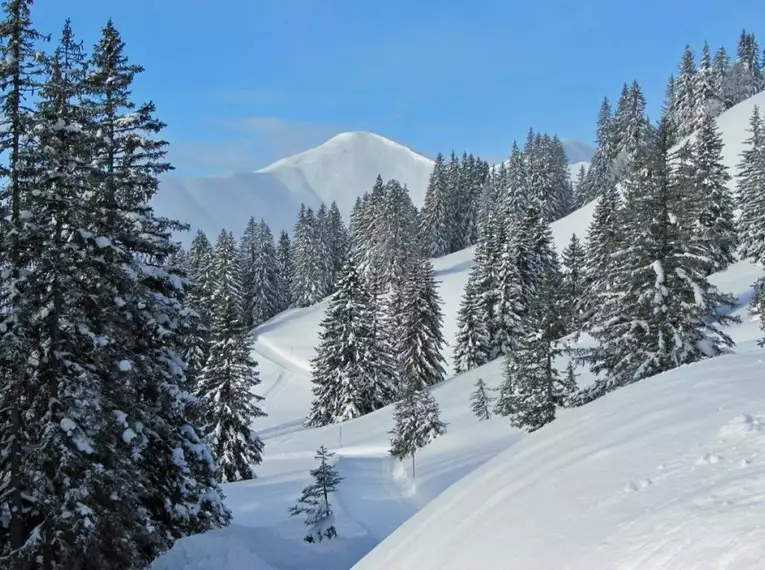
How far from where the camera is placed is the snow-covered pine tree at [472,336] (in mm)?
50250

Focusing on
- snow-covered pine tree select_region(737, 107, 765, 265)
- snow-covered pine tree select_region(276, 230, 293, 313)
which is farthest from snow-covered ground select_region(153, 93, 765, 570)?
snow-covered pine tree select_region(276, 230, 293, 313)

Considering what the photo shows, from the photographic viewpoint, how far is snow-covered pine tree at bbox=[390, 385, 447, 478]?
31172 mm

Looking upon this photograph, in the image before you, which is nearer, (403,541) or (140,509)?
(403,541)

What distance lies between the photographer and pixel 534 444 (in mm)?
8883

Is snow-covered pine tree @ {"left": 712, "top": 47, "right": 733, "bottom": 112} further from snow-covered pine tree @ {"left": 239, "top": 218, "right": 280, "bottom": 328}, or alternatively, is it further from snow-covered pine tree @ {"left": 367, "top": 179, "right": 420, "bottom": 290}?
snow-covered pine tree @ {"left": 239, "top": 218, "right": 280, "bottom": 328}

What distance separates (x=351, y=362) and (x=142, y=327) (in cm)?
3085

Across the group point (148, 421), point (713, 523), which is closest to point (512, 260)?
point (148, 421)

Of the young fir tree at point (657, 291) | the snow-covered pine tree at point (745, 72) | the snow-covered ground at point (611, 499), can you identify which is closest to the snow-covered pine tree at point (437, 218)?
the snow-covered pine tree at point (745, 72)

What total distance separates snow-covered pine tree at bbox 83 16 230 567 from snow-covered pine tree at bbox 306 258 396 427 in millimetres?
28173

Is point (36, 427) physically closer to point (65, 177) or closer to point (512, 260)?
point (65, 177)

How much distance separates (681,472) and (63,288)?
10.6 m

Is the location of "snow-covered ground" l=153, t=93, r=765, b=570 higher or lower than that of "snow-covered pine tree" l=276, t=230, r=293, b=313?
lower

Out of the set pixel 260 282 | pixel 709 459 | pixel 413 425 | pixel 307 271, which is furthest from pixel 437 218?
pixel 709 459

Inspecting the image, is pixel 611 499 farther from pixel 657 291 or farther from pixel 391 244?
pixel 391 244
